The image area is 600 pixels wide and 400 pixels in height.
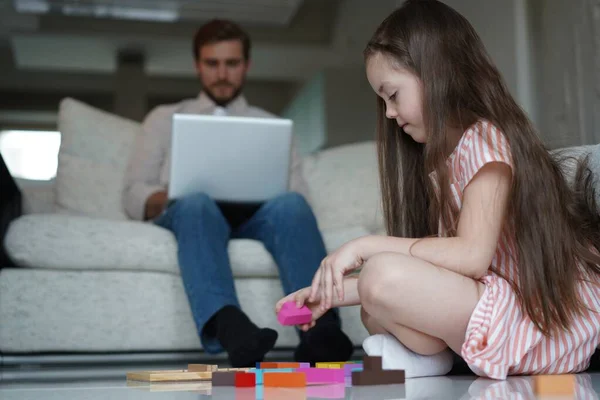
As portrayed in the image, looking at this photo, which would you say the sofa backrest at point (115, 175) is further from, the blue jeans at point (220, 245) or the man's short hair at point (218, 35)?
the blue jeans at point (220, 245)

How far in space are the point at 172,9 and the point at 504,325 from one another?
4950 mm

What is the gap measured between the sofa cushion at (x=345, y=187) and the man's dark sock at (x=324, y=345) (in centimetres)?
90

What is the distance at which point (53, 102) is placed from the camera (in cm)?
639

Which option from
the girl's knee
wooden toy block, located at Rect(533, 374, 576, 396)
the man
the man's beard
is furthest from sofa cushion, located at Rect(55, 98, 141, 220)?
wooden toy block, located at Rect(533, 374, 576, 396)

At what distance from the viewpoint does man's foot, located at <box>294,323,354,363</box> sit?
165 centimetres

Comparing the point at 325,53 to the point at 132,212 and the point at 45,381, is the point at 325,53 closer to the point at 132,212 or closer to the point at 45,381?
the point at 132,212

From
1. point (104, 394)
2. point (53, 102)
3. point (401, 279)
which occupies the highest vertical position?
point (53, 102)

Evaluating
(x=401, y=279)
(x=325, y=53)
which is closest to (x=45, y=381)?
(x=401, y=279)

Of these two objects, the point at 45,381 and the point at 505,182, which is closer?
the point at 505,182

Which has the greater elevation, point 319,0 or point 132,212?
point 319,0

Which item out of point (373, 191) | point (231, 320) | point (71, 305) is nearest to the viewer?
point (231, 320)

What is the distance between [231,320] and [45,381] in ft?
1.35

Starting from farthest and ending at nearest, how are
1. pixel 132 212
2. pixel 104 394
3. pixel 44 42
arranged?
pixel 44 42 < pixel 132 212 < pixel 104 394

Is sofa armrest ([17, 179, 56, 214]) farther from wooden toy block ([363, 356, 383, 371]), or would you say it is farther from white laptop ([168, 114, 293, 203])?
wooden toy block ([363, 356, 383, 371])
